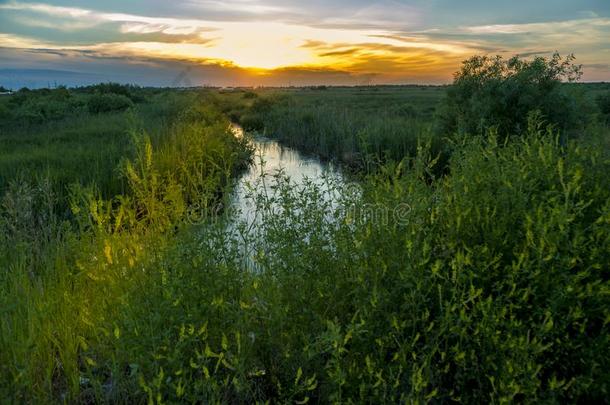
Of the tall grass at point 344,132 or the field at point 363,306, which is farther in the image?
the tall grass at point 344,132

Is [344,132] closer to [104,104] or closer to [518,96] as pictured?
[518,96]

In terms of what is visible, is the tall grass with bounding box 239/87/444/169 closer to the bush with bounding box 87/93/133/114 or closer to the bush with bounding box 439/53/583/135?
the bush with bounding box 439/53/583/135

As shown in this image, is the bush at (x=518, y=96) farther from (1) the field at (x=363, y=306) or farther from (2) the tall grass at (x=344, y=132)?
(1) the field at (x=363, y=306)

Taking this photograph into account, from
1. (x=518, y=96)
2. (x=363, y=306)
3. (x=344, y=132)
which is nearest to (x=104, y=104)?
(x=344, y=132)

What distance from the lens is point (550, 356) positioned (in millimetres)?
2912

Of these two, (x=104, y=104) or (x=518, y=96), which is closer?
(x=518, y=96)

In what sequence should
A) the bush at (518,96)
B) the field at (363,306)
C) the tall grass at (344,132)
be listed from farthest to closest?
the tall grass at (344,132) < the bush at (518,96) < the field at (363,306)

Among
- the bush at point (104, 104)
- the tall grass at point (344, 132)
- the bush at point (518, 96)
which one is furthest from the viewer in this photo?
the bush at point (104, 104)

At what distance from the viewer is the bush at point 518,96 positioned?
1177 centimetres

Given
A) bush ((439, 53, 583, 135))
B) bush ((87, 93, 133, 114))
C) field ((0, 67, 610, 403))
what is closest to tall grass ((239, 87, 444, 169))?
bush ((439, 53, 583, 135))

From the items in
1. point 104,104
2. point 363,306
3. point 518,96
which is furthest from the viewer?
point 104,104

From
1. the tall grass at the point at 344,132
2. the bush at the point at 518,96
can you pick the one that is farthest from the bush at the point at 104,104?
the bush at the point at 518,96

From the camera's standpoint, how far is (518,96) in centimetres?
1205

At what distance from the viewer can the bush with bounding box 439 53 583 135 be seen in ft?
38.6
